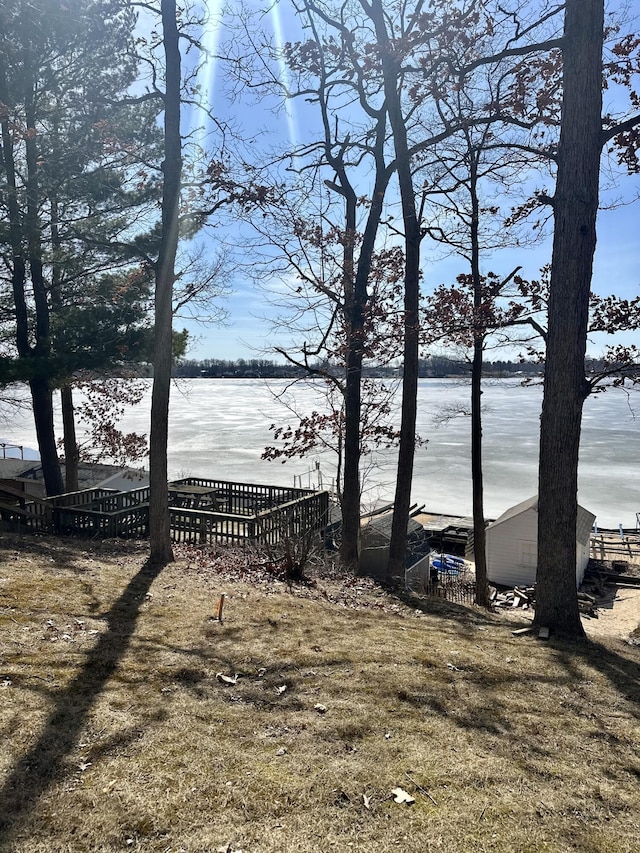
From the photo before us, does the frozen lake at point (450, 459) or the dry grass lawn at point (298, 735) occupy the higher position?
the dry grass lawn at point (298, 735)

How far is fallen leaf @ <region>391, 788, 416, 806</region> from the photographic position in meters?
2.76

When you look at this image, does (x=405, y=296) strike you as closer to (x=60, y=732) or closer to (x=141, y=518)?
(x=141, y=518)

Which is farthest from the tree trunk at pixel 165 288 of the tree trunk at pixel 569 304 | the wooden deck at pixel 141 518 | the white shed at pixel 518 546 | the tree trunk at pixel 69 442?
the white shed at pixel 518 546

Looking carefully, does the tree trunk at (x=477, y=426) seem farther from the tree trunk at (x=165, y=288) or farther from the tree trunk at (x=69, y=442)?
the tree trunk at (x=69, y=442)

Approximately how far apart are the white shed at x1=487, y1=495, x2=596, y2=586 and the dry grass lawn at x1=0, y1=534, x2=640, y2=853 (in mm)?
14149

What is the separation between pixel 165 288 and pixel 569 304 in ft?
18.0

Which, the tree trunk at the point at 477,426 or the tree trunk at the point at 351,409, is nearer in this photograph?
the tree trunk at the point at 351,409

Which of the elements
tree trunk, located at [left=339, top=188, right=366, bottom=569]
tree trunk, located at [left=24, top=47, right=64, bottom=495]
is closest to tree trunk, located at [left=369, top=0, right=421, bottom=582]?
tree trunk, located at [left=339, top=188, right=366, bottom=569]

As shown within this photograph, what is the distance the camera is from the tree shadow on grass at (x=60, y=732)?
2572 mm

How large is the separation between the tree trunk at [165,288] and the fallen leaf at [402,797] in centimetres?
609

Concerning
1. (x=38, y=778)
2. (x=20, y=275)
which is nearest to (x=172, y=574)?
(x=38, y=778)

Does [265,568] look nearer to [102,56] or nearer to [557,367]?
[557,367]

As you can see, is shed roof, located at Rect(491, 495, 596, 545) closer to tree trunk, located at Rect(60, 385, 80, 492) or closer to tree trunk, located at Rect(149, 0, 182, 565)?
tree trunk, located at Rect(60, 385, 80, 492)

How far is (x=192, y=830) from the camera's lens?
2.50 meters
